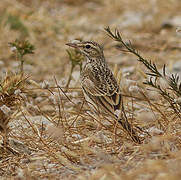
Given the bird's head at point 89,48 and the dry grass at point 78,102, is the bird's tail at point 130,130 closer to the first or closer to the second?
the dry grass at point 78,102

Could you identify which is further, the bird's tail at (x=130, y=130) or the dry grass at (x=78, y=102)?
the bird's tail at (x=130, y=130)

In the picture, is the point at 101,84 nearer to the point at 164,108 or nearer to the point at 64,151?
the point at 164,108

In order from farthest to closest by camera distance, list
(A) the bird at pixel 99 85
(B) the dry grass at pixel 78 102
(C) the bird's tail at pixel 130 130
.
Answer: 1. (A) the bird at pixel 99 85
2. (C) the bird's tail at pixel 130 130
3. (B) the dry grass at pixel 78 102

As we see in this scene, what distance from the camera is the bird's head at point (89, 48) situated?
4938mm

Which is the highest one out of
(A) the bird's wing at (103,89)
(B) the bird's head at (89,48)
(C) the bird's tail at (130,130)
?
(B) the bird's head at (89,48)

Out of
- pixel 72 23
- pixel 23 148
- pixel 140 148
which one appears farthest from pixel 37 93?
pixel 72 23

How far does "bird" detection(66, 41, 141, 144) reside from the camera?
403cm

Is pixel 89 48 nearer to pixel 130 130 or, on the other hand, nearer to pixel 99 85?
pixel 99 85

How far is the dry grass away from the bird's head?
375 mm

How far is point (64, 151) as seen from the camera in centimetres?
353

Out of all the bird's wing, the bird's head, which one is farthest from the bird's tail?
the bird's head

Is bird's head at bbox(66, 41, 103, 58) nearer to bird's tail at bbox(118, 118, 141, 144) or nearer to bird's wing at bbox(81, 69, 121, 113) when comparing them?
bird's wing at bbox(81, 69, 121, 113)

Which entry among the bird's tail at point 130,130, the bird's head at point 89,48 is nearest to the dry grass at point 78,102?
the bird's tail at point 130,130

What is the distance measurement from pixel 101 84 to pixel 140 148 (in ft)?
4.00
